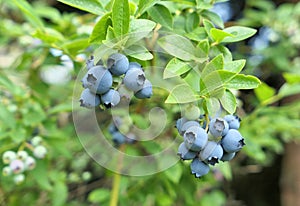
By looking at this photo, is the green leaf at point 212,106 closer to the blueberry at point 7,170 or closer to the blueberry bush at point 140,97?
the blueberry bush at point 140,97

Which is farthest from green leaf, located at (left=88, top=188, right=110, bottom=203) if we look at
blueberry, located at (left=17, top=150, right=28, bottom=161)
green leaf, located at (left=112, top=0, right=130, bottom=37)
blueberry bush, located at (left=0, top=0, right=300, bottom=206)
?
green leaf, located at (left=112, top=0, right=130, bottom=37)

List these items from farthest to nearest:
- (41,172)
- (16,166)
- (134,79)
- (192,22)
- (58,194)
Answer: (58,194) → (41,172) → (16,166) → (192,22) → (134,79)

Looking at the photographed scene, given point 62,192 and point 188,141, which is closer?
point 188,141

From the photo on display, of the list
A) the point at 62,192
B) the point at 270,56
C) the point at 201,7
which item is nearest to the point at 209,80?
the point at 201,7

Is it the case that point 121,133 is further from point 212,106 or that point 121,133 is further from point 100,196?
point 212,106

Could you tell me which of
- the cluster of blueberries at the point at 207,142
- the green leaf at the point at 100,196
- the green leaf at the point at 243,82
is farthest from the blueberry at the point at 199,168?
the green leaf at the point at 100,196

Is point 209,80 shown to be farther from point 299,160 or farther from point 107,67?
point 299,160

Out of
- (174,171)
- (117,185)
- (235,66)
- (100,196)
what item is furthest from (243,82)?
(100,196)
